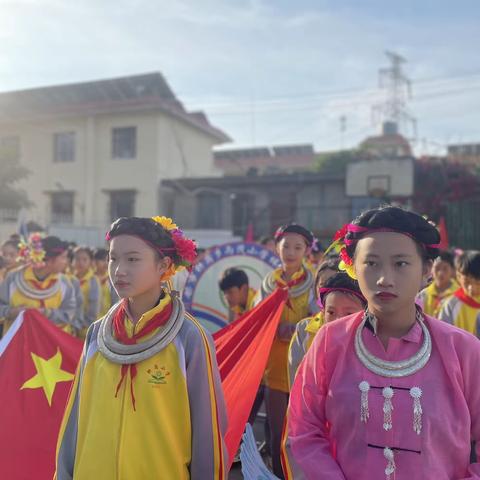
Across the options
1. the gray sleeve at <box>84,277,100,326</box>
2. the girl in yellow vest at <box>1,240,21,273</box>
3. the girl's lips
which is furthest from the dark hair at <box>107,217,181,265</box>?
the girl in yellow vest at <box>1,240,21,273</box>

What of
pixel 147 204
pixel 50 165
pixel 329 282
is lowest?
pixel 329 282

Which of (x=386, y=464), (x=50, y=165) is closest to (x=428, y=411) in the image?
(x=386, y=464)

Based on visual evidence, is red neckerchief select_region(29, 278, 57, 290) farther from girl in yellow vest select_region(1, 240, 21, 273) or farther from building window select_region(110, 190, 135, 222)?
building window select_region(110, 190, 135, 222)

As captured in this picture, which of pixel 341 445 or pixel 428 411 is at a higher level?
pixel 428 411

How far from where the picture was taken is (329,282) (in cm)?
284

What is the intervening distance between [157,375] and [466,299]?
332 cm

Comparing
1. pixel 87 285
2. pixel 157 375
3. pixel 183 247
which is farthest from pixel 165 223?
pixel 87 285

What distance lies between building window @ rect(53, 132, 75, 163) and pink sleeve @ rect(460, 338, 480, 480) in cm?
2346

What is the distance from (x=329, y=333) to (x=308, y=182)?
18.7 meters

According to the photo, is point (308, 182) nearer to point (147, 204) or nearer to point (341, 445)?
point (147, 204)

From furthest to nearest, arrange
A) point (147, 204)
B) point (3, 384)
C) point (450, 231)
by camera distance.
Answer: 1. point (147, 204)
2. point (450, 231)
3. point (3, 384)

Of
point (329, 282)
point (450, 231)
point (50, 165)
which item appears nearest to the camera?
point (329, 282)

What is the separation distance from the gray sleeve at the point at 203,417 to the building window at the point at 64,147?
2269cm

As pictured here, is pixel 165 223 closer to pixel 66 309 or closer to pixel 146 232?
pixel 146 232
